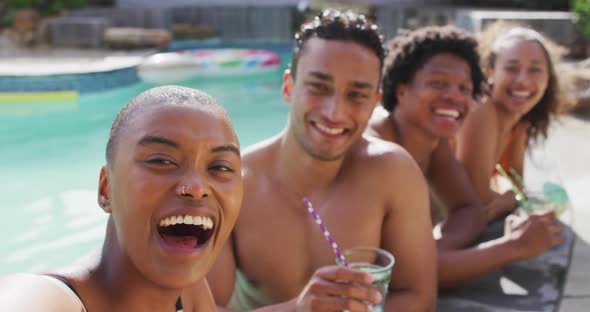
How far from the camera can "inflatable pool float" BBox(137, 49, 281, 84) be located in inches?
481

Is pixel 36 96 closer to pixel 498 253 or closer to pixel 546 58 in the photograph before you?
pixel 546 58

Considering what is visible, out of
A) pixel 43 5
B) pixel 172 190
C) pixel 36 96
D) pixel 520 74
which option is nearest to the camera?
pixel 172 190

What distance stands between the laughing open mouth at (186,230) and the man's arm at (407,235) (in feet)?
4.19

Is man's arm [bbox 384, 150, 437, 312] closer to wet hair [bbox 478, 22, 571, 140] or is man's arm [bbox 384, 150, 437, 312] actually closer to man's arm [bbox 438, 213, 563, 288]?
man's arm [bbox 438, 213, 563, 288]

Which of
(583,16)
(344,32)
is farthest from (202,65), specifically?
(344,32)

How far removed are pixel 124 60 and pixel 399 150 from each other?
35.4ft

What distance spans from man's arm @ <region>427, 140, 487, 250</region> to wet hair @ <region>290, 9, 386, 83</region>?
1229 millimetres

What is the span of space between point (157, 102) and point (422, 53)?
2.44m

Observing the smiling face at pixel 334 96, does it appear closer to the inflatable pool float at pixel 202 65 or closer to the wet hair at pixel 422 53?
the wet hair at pixel 422 53

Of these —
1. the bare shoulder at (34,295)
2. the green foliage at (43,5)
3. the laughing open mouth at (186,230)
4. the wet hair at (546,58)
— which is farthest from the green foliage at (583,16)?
the green foliage at (43,5)

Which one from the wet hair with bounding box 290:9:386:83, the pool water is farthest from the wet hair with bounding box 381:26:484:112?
the pool water

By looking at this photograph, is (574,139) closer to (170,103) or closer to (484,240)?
(484,240)

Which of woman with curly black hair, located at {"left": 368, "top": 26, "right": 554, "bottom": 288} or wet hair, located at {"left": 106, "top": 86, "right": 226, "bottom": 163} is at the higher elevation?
wet hair, located at {"left": 106, "top": 86, "right": 226, "bottom": 163}

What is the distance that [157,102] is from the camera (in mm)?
1512
